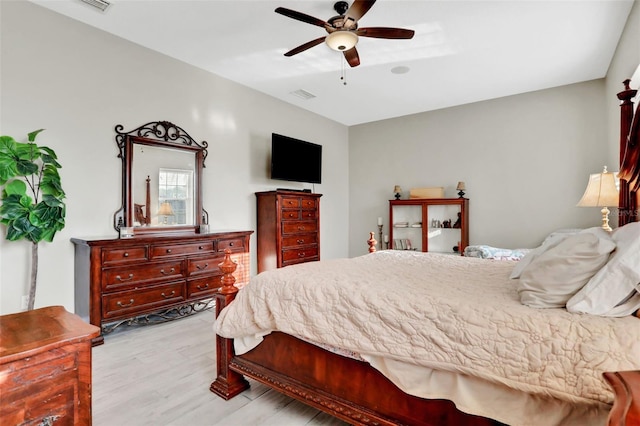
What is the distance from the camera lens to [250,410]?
194 centimetres

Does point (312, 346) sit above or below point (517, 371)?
below

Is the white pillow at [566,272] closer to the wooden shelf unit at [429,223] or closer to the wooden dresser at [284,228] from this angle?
Result: the wooden dresser at [284,228]

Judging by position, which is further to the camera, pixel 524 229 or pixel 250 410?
pixel 524 229

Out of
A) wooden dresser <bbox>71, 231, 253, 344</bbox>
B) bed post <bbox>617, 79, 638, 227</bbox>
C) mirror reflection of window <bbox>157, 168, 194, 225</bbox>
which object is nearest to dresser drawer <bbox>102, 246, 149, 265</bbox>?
wooden dresser <bbox>71, 231, 253, 344</bbox>

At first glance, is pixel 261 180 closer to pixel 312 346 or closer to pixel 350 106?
pixel 350 106

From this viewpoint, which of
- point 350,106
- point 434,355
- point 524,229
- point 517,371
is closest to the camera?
point 517,371

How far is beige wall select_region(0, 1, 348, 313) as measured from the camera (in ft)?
9.00

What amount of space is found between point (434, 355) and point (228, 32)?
10.8ft

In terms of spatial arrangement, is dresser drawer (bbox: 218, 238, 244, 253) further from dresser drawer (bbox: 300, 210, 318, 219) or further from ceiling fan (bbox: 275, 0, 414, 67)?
ceiling fan (bbox: 275, 0, 414, 67)

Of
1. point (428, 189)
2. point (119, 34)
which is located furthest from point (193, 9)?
point (428, 189)

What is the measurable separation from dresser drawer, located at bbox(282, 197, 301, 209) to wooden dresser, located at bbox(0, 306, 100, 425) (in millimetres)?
3353

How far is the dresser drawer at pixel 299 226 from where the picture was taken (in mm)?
4617

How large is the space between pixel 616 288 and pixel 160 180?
149 inches

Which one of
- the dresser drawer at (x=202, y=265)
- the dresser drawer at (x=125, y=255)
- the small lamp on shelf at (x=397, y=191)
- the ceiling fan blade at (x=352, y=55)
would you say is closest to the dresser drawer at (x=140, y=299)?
the dresser drawer at (x=202, y=265)
